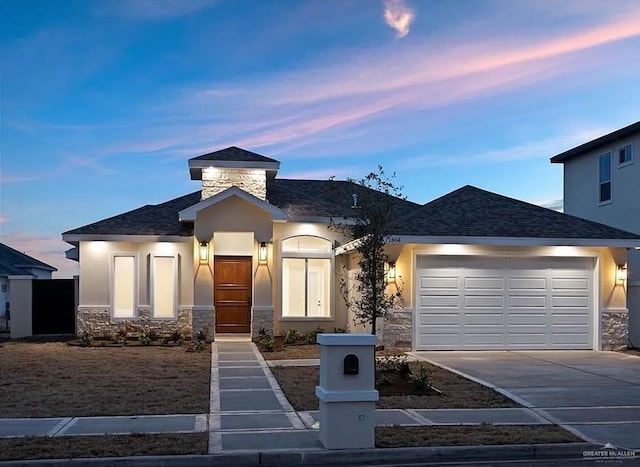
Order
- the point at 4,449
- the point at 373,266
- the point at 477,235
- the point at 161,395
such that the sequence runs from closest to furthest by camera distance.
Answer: the point at 4,449 < the point at 161,395 < the point at 373,266 < the point at 477,235

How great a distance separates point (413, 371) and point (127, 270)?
33.5 ft

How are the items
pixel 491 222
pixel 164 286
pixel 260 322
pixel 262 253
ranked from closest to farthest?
pixel 491 222 → pixel 260 322 → pixel 262 253 → pixel 164 286

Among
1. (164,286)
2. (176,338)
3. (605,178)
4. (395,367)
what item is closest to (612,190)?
(605,178)

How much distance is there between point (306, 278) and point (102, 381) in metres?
9.32

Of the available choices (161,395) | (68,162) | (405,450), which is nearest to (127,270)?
(68,162)

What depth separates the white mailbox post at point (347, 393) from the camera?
304 inches

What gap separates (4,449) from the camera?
24.6 ft

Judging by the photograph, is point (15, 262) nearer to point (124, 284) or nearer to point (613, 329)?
point (124, 284)

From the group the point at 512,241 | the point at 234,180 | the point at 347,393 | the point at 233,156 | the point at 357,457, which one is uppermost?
the point at 233,156

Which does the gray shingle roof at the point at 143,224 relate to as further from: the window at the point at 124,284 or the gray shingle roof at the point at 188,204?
the window at the point at 124,284

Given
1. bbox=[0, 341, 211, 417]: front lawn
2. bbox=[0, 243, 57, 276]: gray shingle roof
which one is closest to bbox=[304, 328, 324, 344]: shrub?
bbox=[0, 341, 211, 417]: front lawn

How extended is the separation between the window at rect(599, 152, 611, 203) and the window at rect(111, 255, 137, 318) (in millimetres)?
16879

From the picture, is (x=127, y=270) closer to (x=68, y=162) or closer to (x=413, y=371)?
(x=68, y=162)

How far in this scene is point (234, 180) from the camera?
2166 centimetres
